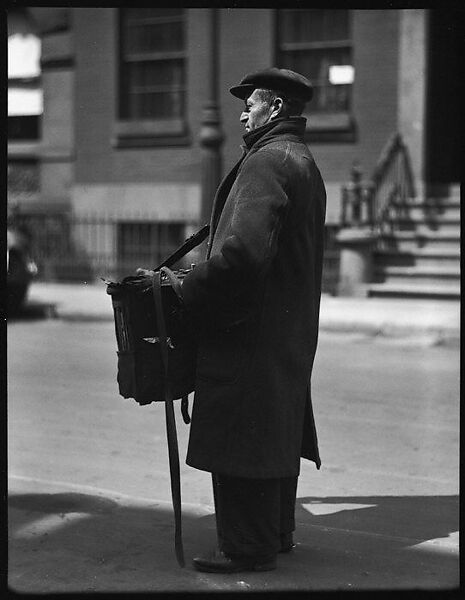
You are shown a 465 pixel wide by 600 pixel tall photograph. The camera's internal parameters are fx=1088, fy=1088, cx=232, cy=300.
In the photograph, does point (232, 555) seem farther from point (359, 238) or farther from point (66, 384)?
point (359, 238)

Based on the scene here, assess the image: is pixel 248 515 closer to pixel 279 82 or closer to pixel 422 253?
pixel 279 82

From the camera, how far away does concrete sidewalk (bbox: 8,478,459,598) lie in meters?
4.37

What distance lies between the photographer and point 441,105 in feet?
55.8

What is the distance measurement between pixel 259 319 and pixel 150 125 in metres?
14.9

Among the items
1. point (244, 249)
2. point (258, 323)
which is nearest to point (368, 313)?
point (258, 323)

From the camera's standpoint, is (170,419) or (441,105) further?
(441,105)

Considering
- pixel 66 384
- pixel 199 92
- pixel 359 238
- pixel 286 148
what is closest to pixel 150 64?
pixel 199 92

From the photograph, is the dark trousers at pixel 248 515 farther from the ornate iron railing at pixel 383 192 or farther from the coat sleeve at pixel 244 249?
the ornate iron railing at pixel 383 192

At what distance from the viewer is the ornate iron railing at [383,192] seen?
1596 cm

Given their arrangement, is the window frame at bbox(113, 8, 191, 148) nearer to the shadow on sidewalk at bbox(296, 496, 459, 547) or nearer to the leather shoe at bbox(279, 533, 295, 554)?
the shadow on sidewalk at bbox(296, 496, 459, 547)

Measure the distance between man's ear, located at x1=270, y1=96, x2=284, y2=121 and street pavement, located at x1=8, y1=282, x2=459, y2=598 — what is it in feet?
6.13

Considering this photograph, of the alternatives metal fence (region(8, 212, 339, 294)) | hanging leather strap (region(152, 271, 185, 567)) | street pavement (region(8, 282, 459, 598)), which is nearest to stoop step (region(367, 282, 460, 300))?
metal fence (region(8, 212, 339, 294))

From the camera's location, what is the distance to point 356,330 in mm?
13414

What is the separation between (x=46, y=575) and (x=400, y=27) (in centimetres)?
1389
